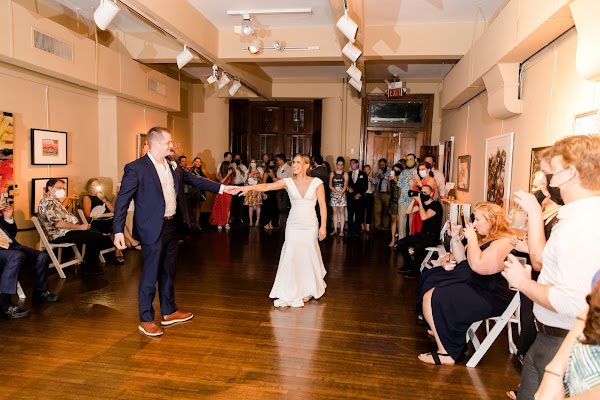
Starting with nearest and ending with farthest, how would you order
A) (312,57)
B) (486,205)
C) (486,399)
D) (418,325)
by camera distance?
(486,399)
(486,205)
(418,325)
(312,57)

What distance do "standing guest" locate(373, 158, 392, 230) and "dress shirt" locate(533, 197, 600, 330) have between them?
781 cm

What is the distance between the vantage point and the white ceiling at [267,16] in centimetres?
539

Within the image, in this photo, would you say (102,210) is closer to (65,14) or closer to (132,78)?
(132,78)

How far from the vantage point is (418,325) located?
12.7 feet

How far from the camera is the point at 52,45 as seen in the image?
530cm

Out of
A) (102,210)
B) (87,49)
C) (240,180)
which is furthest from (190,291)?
(240,180)

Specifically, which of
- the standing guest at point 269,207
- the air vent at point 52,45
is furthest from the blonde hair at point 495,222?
the standing guest at point 269,207

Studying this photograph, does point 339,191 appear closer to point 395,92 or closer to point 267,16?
point 395,92

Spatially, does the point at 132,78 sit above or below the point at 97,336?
above

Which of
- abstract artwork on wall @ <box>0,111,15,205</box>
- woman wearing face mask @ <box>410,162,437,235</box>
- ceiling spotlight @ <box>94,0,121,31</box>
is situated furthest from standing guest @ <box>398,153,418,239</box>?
abstract artwork on wall @ <box>0,111,15,205</box>

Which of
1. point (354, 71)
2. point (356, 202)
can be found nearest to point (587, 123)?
point (354, 71)

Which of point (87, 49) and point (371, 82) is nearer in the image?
point (87, 49)

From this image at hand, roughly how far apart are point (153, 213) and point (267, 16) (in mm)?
3727

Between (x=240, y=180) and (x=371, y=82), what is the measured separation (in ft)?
13.8
